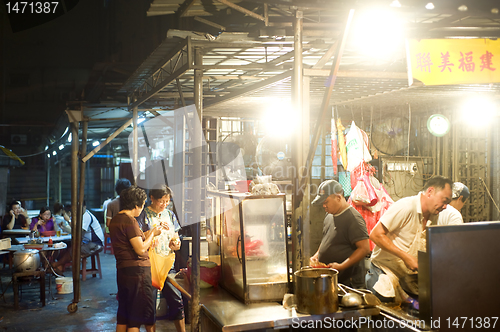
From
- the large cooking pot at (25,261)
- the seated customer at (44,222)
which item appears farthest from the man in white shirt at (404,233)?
the seated customer at (44,222)

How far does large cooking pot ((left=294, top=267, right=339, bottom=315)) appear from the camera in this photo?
362 cm

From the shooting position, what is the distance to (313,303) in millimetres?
3627

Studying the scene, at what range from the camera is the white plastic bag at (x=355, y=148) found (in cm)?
830

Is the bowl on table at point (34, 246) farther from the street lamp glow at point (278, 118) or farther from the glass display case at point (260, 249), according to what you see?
the glass display case at point (260, 249)

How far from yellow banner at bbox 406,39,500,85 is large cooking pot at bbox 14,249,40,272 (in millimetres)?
8365

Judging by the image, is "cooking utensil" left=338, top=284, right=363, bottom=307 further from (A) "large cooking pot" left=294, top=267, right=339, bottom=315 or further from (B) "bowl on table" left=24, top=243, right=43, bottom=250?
(B) "bowl on table" left=24, top=243, right=43, bottom=250

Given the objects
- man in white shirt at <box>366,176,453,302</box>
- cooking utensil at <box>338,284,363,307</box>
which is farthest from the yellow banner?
cooking utensil at <box>338,284,363,307</box>

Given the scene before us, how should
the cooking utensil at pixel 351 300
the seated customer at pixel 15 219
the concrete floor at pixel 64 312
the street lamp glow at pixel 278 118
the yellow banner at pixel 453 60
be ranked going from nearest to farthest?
the cooking utensil at pixel 351 300 < the yellow banner at pixel 453 60 < the concrete floor at pixel 64 312 < the street lamp glow at pixel 278 118 < the seated customer at pixel 15 219

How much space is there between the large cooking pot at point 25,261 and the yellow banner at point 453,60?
836 centimetres

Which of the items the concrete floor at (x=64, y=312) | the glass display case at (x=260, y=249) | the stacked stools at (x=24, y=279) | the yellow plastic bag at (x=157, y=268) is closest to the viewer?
the glass display case at (x=260, y=249)

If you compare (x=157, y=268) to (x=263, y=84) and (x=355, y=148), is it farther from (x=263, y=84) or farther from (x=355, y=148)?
(x=355, y=148)

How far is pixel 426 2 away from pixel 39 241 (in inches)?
371

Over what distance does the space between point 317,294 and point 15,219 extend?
12.3 m

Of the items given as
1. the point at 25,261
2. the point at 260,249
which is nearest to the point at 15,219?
the point at 25,261
